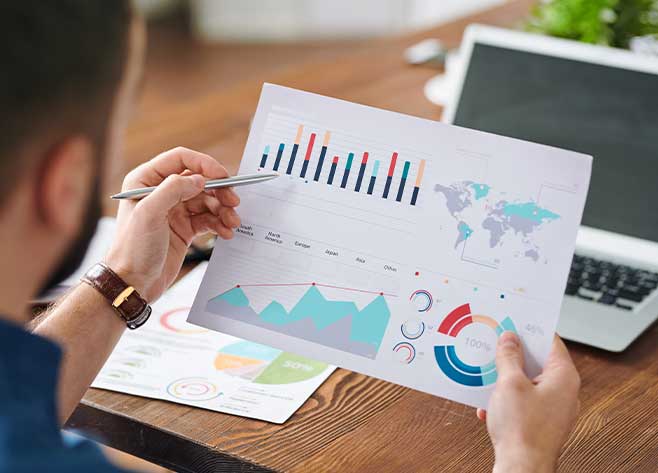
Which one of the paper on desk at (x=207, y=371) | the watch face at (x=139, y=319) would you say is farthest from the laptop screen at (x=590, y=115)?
the watch face at (x=139, y=319)

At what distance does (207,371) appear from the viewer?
3.57ft

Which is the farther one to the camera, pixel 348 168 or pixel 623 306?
pixel 623 306

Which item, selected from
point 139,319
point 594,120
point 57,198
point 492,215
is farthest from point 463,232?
point 594,120

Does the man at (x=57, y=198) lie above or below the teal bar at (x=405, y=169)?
below

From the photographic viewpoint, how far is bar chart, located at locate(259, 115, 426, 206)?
1.03m

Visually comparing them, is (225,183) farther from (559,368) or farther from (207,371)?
(559,368)

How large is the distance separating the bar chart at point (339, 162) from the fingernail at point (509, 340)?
0.18 m

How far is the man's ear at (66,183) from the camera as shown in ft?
2.17

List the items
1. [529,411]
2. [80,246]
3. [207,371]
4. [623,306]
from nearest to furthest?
[80,246] < [529,411] < [207,371] < [623,306]

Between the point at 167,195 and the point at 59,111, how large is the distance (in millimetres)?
381

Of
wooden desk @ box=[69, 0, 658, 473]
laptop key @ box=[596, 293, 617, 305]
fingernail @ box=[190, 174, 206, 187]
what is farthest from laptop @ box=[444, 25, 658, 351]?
fingernail @ box=[190, 174, 206, 187]

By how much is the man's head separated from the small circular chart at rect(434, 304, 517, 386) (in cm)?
42

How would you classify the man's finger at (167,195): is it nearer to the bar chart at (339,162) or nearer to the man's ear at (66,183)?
the bar chart at (339,162)

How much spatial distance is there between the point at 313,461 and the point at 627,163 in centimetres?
77
